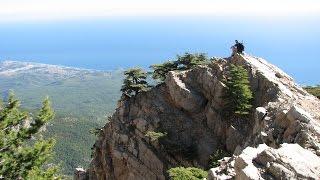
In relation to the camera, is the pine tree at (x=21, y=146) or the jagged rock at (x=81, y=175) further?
the jagged rock at (x=81, y=175)

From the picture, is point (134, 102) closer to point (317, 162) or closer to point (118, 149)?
point (118, 149)

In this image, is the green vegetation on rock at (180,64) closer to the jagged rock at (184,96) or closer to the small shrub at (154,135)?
the jagged rock at (184,96)

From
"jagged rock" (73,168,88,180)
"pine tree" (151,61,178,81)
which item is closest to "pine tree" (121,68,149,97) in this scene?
"pine tree" (151,61,178,81)

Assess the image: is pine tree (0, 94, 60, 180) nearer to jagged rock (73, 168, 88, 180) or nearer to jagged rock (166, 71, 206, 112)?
jagged rock (166, 71, 206, 112)

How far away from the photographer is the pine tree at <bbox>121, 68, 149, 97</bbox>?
52.2 metres

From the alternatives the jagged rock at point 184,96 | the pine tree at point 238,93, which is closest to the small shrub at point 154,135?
the jagged rock at point 184,96

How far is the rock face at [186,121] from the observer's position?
41531 mm

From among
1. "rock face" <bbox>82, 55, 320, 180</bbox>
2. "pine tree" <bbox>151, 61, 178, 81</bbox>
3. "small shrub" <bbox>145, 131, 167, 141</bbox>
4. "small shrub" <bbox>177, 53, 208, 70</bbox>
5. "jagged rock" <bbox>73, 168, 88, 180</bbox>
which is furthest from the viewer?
"jagged rock" <bbox>73, 168, 88, 180</bbox>

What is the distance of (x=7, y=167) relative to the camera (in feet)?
89.4

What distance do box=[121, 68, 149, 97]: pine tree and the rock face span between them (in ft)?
3.29

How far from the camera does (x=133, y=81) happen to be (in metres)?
53.3

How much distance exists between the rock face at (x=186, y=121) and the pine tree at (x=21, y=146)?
565 inches

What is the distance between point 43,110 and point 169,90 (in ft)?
73.6

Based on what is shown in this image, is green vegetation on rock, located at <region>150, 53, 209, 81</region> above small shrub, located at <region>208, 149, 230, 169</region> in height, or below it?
above
